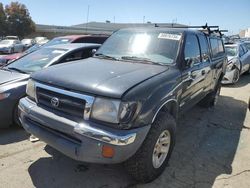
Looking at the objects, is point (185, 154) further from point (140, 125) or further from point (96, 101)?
point (96, 101)

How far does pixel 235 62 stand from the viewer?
10164 millimetres

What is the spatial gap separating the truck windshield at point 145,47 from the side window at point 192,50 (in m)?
0.20

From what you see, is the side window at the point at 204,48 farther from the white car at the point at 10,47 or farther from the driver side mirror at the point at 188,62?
the white car at the point at 10,47

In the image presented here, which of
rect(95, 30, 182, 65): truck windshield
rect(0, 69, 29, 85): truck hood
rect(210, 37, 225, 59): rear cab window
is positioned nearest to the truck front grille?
rect(95, 30, 182, 65): truck windshield

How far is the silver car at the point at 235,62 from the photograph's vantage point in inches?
390

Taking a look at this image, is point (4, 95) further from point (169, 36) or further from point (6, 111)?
point (169, 36)

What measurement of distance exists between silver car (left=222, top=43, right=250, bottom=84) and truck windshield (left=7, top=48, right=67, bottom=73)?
6.49 meters

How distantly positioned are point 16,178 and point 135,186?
1.45m

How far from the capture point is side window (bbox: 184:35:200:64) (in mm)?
4229

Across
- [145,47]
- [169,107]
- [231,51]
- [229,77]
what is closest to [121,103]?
[169,107]

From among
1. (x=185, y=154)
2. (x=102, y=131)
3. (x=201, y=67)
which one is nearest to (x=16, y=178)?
(x=102, y=131)

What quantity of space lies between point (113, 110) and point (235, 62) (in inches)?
335

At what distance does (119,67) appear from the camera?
372cm

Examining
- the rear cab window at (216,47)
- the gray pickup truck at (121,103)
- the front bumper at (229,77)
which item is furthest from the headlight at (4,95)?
the front bumper at (229,77)
